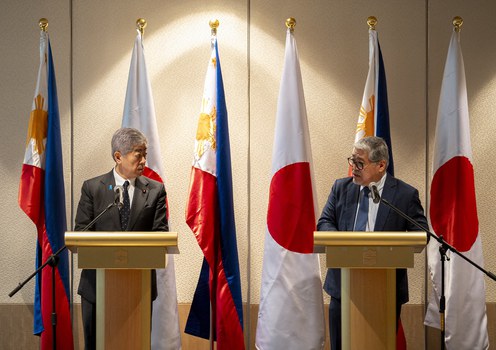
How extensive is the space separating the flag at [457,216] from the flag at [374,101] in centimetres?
41

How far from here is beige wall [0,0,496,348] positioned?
5.42 meters

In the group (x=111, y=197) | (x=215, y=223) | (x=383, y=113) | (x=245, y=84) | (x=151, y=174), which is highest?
(x=245, y=84)

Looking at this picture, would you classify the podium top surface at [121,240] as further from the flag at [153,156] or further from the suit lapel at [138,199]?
the flag at [153,156]

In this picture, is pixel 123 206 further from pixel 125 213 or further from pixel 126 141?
pixel 126 141

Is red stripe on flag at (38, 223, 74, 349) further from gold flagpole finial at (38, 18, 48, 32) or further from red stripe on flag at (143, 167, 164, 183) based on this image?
gold flagpole finial at (38, 18, 48, 32)

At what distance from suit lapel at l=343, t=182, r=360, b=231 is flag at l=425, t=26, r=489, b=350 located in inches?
39.8

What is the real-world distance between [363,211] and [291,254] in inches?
34.9

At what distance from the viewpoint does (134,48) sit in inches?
202

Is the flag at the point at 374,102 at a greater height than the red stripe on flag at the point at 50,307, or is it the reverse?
the flag at the point at 374,102

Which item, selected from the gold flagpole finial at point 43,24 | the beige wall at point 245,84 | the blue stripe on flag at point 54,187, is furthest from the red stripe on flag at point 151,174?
the gold flagpole finial at point 43,24

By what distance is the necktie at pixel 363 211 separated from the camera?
4156 mm

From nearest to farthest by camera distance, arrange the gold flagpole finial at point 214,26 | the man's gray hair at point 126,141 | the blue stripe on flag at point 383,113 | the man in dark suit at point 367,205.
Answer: the man's gray hair at point 126,141
the man in dark suit at point 367,205
the blue stripe on flag at point 383,113
the gold flagpole finial at point 214,26

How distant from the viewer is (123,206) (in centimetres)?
400

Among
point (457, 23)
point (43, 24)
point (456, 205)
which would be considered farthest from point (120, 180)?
point (457, 23)
